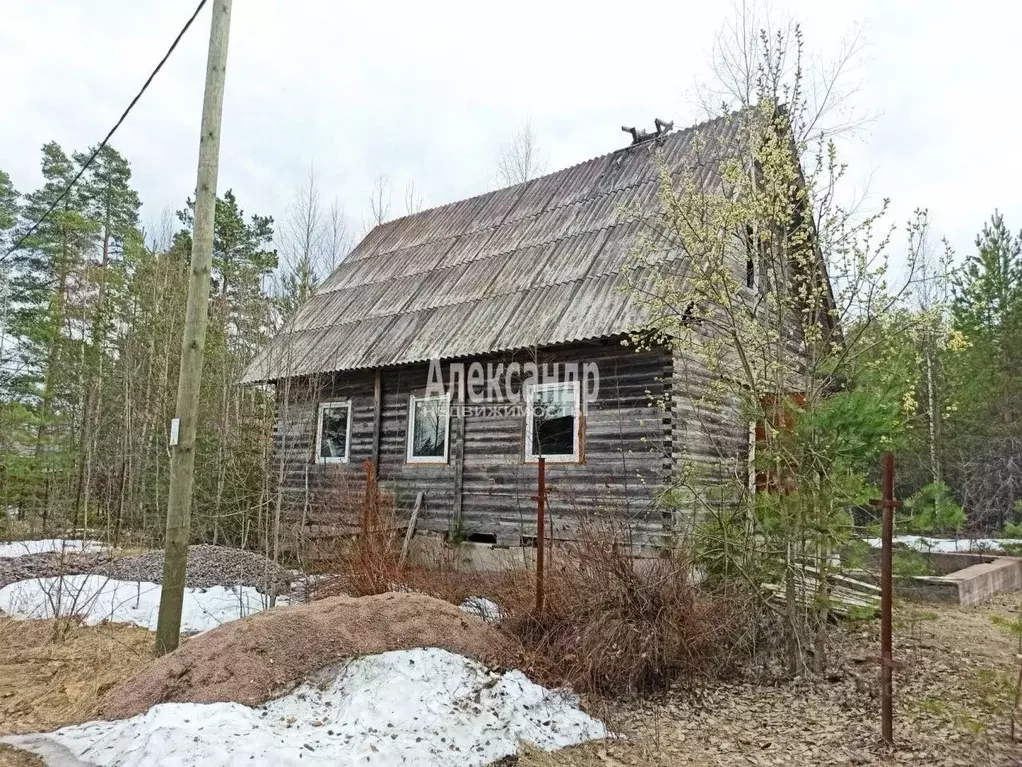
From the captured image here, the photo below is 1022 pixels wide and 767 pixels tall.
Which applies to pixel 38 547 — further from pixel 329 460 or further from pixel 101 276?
pixel 101 276

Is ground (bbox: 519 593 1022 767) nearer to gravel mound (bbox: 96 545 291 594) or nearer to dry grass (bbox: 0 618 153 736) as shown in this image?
dry grass (bbox: 0 618 153 736)

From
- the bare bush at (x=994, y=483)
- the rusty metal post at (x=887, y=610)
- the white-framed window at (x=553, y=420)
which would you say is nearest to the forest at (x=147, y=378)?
the bare bush at (x=994, y=483)

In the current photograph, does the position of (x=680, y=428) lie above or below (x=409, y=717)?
above

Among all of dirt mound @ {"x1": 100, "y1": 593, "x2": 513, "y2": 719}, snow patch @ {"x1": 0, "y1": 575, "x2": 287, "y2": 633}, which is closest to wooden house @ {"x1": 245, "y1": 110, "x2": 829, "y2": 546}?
snow patch @ {"x1": 0, "y1": 575, "x2": 287, "y2": 633}

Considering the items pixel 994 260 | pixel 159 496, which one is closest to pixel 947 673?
pixel 159 496

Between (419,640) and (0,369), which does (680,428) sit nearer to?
(419,640)

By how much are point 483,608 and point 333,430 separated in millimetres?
8308

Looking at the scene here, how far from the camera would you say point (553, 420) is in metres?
11.0

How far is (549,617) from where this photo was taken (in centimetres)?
610

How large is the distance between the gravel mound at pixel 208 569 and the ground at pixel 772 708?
6.87 feet

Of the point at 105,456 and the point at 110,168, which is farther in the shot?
the point at 110,168

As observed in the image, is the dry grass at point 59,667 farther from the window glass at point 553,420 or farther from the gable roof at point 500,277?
the window glass at point 553,420

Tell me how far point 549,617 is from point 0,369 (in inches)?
967

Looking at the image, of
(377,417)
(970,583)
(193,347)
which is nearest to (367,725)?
(193,347)
